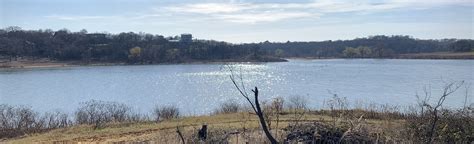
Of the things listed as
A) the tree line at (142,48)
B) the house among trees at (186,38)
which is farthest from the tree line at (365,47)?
the house among trees at (186,38)

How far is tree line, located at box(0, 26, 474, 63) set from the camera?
334ft

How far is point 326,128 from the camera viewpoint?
6957 mm

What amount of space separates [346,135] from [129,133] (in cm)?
979

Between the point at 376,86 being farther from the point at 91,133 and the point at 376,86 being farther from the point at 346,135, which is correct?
the point at 346,135

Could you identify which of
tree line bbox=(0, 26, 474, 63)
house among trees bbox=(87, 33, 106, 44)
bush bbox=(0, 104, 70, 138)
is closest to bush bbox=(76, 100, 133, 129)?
bush bbox=(0, 104, 70, 138)

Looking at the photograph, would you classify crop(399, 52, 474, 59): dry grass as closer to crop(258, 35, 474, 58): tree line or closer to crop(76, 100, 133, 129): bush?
crop(258, 35, 474, 58): tree line

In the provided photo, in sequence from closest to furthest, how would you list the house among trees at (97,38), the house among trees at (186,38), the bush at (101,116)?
the bush at (101,116) < the house among trees at (97,38) < the house among trees at (186,38)

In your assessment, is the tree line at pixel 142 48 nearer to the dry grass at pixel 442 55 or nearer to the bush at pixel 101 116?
the dry grass at pixel 442 55

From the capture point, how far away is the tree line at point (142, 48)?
10181 centimetres

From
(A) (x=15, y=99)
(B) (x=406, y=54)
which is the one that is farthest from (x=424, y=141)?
Answer: (B) (x=406, y=54)

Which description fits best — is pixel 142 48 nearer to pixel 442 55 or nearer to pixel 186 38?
pixel 186 38

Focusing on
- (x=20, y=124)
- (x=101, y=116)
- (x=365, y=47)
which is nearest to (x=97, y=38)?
(x=365, y=47)

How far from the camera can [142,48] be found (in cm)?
11238

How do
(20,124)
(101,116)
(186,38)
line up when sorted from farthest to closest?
(186,38) → (101,116) → (20,124)
